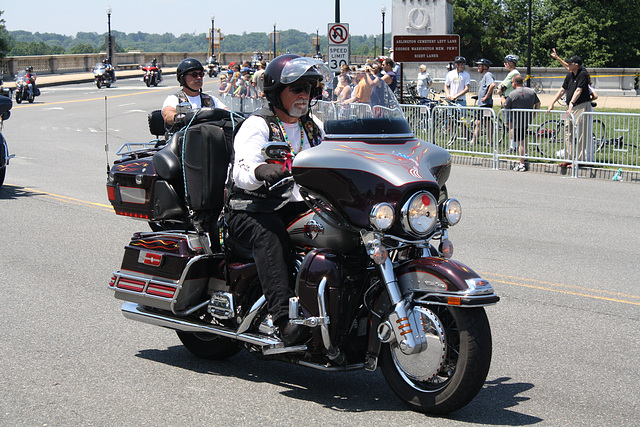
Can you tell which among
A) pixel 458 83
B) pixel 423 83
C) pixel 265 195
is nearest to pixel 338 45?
pixel 423 83

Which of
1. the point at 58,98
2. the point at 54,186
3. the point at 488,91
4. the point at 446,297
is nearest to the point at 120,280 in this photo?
the point at 446,297

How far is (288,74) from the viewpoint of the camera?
193 inches

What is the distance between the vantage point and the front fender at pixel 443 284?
13.8 ft

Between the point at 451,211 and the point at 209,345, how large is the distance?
6.67 feet

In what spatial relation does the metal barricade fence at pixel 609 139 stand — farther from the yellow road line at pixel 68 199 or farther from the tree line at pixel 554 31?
the tree line at pixel 554 31

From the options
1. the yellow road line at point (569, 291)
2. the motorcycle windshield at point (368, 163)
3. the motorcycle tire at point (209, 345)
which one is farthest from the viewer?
the yellow road line at point (569, 291)

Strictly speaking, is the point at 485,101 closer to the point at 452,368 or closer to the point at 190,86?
the point at 190,86

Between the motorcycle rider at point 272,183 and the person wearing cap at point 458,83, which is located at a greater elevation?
the person wearing cap at point 458,83

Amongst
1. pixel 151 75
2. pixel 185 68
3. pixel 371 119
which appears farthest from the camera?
pixel 151 75

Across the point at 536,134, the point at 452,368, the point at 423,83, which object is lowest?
the point at 452,368

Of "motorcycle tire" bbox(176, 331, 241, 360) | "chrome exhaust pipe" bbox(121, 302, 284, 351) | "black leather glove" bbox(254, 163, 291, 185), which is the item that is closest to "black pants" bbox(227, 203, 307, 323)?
"chrome exhaust pipe" bbox(121, 302, 284, 351)

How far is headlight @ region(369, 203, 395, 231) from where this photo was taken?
4.27 meters

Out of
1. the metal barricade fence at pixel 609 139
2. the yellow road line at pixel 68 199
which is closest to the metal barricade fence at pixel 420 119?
the metal barricade fence at pixel 609 139

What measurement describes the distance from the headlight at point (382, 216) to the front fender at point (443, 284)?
314 millimetres
